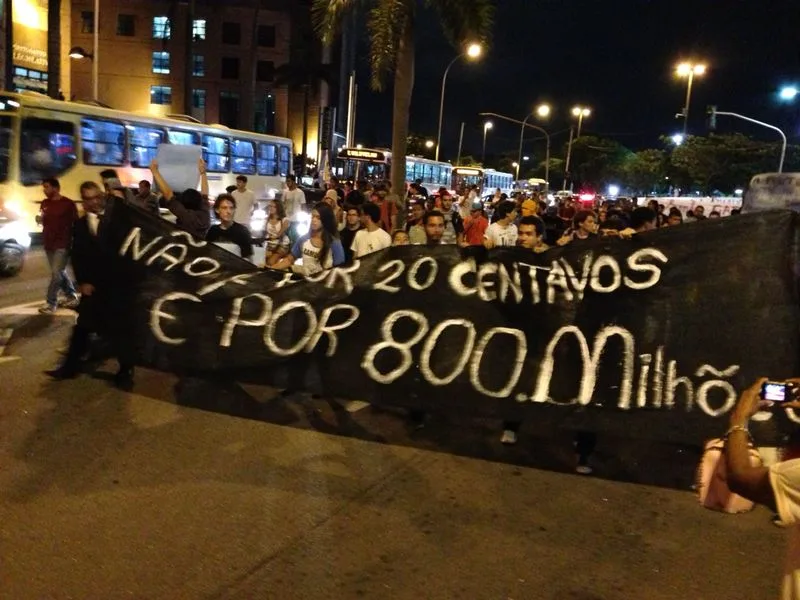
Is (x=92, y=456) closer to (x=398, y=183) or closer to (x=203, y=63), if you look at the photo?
(x=398, y=183)

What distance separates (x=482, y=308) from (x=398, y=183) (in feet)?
36.1

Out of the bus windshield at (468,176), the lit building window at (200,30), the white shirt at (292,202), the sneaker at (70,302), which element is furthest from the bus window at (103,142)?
the lit building window at (200,30)

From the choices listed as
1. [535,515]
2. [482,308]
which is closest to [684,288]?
[482,308]

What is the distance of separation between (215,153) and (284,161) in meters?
3.90

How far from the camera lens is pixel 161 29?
52719 millimetres

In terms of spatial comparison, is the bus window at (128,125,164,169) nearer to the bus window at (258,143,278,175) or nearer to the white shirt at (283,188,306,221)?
the white shirt at (283,188,306,221)

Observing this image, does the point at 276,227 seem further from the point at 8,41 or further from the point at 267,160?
the point at 8,41

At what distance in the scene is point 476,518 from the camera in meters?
4.63

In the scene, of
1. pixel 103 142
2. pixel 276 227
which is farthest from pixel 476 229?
pixel 103 142

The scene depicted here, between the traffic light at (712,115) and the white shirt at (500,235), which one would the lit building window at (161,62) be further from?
the white shirt at (500,235)

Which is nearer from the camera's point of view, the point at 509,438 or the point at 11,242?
the point at 509,438

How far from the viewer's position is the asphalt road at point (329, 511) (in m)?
3.83

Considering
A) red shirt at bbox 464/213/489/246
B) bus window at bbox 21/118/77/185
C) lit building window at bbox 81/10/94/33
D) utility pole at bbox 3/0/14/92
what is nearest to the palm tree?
red shirt at bbox 464/213/489/246

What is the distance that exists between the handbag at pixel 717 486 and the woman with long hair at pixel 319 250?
5.28m
